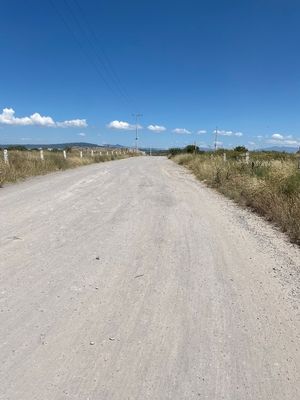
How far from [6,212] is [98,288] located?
17.8ft

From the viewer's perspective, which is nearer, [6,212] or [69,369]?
[69,369]

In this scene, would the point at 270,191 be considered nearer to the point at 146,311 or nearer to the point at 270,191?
the point at 270,191

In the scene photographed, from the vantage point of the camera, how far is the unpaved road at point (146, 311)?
10.3 ft

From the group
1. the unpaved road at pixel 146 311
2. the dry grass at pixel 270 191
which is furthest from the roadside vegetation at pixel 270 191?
the unpaved road at pixel 146 311

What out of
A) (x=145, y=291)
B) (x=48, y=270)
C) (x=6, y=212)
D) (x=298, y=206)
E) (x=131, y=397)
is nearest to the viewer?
(x=131, y=397)

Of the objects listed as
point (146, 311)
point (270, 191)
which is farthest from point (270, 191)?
point (146, 311)

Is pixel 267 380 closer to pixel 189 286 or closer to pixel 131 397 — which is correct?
pixel 131 397

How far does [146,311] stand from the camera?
14.3 ft

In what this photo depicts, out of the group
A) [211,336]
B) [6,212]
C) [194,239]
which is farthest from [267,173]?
[211,336]

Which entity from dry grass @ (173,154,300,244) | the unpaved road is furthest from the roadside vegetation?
the unpaved road

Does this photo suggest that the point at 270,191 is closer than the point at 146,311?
No

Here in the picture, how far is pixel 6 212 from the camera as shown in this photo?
9625mm

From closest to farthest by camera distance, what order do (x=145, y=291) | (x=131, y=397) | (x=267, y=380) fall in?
1. (x=131, y=397)
2. (x=267, y=380)
3. (x=145, y=291)

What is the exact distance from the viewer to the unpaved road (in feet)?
10.3
